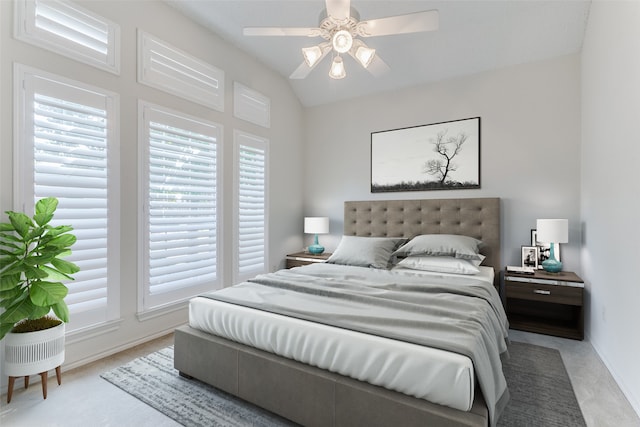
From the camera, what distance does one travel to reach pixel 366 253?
3.29 m

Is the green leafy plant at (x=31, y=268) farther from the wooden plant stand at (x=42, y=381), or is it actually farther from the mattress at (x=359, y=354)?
the mattress at (x=359, y=354)

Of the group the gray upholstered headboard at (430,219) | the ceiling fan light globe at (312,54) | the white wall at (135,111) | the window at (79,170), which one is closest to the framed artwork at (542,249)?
the gray upholstered headboard at (430,219)

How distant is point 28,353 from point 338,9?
113 inches

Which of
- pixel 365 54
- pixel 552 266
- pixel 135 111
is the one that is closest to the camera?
pixel 365 54

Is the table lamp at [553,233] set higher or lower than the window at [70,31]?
lower

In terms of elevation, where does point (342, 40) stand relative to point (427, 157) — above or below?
above

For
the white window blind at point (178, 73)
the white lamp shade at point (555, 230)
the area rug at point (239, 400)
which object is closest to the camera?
the area rug at point (239, 400)

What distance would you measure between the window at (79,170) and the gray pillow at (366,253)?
2.15m

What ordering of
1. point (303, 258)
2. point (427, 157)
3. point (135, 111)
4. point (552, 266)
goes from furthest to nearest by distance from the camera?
point (303, 258) → point (427, 157) → point (552, 266) → point (135, 111)

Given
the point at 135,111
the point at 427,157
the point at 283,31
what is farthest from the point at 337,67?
the point at 427,157

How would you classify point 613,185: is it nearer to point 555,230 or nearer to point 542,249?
point 555,230

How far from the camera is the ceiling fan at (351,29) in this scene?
6.20 ft

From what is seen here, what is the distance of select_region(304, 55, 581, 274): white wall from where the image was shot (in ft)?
10.5

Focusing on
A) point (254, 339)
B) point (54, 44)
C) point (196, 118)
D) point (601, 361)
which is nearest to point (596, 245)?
point (601, 361)
